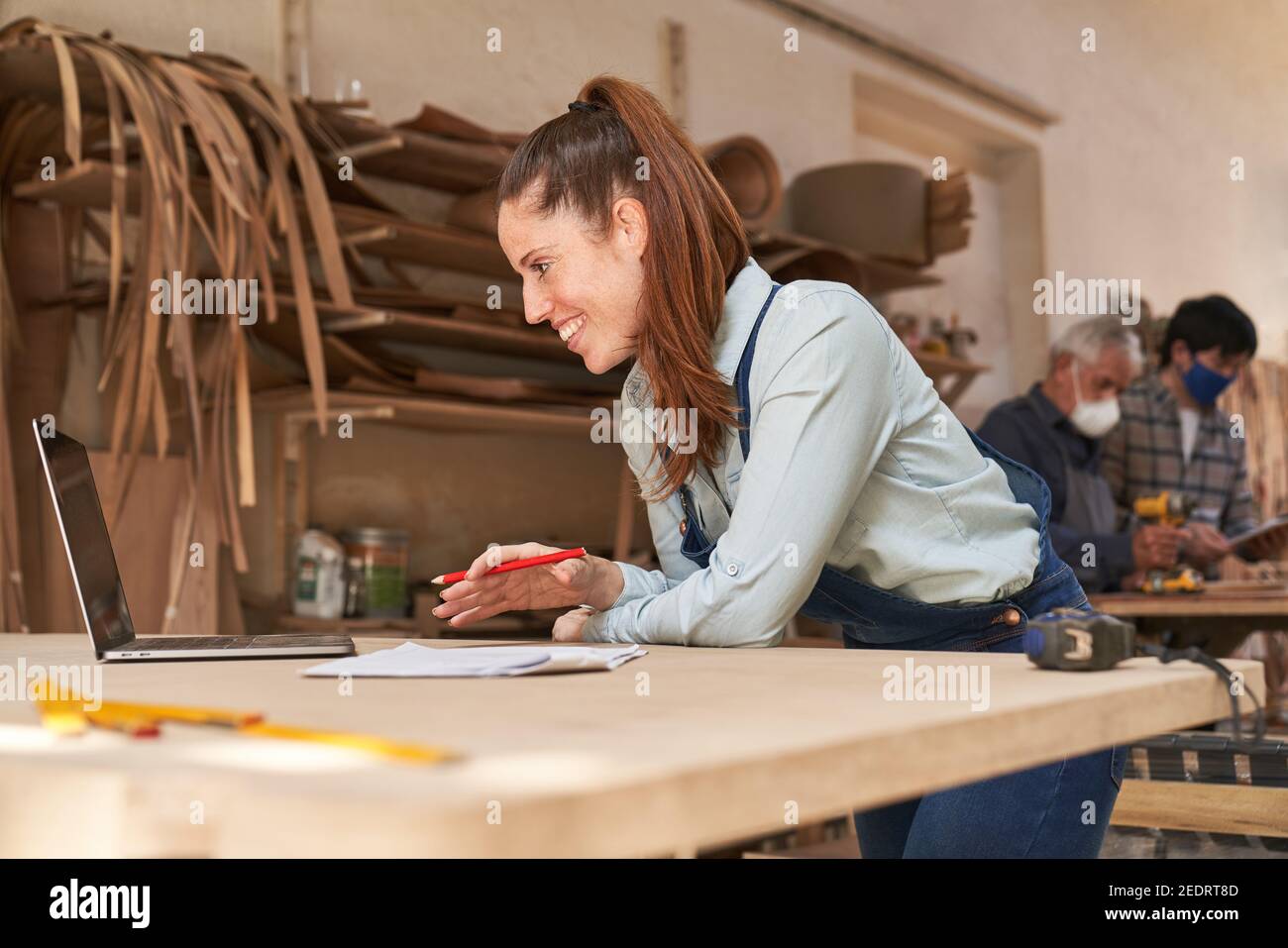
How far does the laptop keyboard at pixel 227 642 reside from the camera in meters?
1.28

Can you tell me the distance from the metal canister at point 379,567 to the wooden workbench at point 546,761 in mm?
2402

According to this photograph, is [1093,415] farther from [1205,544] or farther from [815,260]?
[815,260]

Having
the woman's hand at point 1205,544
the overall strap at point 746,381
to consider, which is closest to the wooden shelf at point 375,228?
the overall strap at point 746,381

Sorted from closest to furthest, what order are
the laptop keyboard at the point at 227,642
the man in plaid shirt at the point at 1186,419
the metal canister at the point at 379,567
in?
the laptop keyboard at the point at 227,642 < the metal canister at the point at 379,567 < the man in plaid shirt at the point at 1186,419

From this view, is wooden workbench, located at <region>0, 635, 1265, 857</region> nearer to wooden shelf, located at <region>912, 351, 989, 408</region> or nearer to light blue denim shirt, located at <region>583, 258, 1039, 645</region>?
light blue denim shirt, located at <region>583, 258, 1039, 645</region>

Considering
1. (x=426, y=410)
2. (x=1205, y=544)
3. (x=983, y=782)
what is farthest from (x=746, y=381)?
(x=1205, y=544)

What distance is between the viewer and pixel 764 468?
1169 mm

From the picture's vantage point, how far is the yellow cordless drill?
3.59 m

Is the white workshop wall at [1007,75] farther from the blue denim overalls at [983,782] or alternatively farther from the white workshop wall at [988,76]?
the blue denim overalls at [983,782]

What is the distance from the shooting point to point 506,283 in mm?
4008

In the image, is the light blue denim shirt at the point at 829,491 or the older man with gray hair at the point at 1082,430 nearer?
the light blue denim shirt at the point at 829,491

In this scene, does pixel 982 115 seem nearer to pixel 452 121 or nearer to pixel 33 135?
pixel 452 121

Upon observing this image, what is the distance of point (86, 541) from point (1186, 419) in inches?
167

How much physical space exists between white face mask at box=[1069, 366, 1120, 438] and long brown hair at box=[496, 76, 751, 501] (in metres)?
2.83
